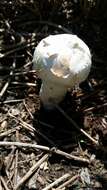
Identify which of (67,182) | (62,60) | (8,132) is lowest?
(67,182)

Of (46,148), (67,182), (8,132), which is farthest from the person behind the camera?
(8,132)

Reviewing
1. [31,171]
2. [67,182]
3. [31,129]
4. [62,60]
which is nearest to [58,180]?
[67,182]

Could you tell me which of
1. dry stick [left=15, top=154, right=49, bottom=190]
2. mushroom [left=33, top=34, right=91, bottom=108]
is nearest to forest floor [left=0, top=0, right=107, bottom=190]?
dry stick [left=15, top=154, right=49, bottom=190]

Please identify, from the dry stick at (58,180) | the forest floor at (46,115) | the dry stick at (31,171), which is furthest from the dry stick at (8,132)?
the dry stick at (58,180)

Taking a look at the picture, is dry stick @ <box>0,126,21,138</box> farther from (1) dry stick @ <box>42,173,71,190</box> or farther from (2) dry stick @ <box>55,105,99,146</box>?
(1) dry stick @ <box>42,173,71,190</box>

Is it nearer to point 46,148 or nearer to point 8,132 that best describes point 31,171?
point 46,148

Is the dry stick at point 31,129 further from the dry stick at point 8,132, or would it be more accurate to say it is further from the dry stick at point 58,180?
the dry stick at point 58,180
